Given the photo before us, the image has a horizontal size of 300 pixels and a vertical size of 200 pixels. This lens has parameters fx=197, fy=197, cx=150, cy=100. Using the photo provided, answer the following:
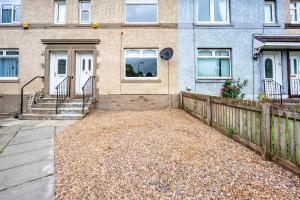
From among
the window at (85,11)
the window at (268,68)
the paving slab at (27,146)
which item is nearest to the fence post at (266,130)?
the paving slab at (27,146)

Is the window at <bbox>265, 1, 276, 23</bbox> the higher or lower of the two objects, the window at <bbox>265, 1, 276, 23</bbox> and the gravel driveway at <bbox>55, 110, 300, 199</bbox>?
the higher

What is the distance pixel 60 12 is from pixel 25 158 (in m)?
9.43

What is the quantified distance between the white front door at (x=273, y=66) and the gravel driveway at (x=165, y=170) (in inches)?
308

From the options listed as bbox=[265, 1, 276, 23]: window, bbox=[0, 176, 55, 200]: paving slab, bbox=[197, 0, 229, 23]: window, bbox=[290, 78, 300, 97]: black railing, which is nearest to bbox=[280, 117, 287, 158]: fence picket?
bbox=[0, 176, 55, 200]: paving slab

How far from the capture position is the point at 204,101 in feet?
21.8

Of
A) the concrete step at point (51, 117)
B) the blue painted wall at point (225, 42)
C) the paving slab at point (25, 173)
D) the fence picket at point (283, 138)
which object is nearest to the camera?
the paving slab at point (25, 173)

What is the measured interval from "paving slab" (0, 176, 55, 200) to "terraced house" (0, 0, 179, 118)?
7507 millimetres

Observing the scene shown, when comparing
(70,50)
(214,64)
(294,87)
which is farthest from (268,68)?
(70,50)

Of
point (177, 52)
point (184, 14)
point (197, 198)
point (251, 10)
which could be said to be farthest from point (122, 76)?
point (197, 198)

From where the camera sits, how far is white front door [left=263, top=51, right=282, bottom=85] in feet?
35.4

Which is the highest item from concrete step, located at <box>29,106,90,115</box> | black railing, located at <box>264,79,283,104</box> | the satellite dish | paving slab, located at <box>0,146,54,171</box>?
the satellite dish

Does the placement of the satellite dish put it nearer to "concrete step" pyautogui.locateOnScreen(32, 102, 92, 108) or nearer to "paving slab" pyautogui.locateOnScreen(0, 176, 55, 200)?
"concrete step" pyautogui.locateOnScreen(32, 102, 92, 108)

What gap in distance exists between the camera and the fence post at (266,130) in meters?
3.43

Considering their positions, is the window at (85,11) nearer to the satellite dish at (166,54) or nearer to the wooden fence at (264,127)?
the satellite dish at (166,54)
